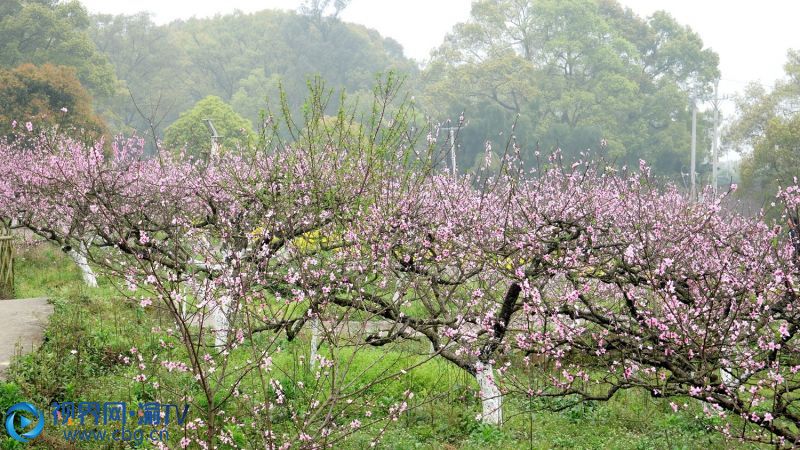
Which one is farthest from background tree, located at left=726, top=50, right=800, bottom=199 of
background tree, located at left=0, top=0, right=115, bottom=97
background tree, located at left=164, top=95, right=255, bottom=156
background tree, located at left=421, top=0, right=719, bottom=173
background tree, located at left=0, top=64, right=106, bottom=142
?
background tree, located at left=0, top=0, right=115, bottom=97

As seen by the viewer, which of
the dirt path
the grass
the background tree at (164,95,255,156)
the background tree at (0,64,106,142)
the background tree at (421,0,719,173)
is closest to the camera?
the grass

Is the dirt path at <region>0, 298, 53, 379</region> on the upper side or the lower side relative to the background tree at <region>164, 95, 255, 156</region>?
lower

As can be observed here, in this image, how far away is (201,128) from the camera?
44.4m

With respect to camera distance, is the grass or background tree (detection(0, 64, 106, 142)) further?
background tree (detection(0, 64, 106, 142))

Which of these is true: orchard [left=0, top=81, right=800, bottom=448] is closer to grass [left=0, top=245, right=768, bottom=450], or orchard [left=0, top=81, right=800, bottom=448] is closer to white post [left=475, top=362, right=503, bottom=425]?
white post [left=475, top=362, right=503, bottom=425]

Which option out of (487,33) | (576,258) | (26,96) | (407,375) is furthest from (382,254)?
(487,33)

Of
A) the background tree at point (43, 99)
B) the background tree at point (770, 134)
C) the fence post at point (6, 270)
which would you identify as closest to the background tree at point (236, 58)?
the background tree at point (43, 99)

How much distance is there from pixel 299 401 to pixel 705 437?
5.17 metres

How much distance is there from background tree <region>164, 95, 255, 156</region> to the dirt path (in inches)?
1134

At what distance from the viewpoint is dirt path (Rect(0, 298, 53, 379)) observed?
1055cm

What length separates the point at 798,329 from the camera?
688 cm

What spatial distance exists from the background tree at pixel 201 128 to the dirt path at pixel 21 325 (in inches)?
1134

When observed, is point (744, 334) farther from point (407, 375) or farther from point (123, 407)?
point (123, 407)

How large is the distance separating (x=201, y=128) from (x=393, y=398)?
36286 mm
